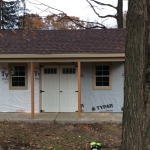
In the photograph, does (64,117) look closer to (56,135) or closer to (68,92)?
(68,92)

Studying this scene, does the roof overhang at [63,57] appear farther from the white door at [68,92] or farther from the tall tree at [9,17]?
the tall tree at [9,17]

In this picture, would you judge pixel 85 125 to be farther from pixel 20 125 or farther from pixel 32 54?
pixel 32 54

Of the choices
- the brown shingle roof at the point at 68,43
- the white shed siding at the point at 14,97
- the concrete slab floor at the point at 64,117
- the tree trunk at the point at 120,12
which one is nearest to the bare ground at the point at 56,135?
the concrete slab floor at the point at 64,117

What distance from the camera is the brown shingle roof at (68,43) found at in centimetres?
1026

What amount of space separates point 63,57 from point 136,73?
5786mm

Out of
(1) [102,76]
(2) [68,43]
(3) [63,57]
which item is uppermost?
(2) [68,43]

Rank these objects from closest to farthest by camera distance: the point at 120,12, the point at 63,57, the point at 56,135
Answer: the point at 56,135
the point at 63,57
the point at 120,12

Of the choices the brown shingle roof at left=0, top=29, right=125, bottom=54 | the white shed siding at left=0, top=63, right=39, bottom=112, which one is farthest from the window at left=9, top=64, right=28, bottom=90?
the brown shingle roof at left=0, top=29, right=125, bottom=54

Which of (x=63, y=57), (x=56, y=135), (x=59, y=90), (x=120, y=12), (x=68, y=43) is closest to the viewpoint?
(x=56, y=135)

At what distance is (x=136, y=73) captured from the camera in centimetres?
440

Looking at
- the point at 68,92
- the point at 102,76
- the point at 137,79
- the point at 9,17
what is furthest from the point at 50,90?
the point at 9,17

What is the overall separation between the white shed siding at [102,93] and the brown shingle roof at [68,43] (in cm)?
113

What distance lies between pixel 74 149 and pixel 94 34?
24.6ft

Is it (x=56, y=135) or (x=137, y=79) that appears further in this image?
(x=56, y=135)
